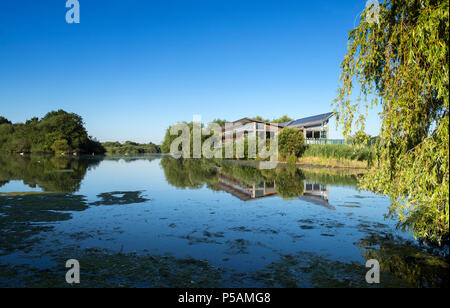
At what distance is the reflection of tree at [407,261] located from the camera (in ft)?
15.1

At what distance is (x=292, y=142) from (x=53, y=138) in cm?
6343

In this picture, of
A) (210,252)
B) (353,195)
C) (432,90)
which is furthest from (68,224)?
(353,195)

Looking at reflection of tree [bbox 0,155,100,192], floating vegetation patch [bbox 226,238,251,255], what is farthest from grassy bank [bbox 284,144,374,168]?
floating vegetation patch [bbox 226,238,251,255]

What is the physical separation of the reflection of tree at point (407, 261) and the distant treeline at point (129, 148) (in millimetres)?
95613

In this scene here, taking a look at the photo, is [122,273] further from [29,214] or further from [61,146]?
[61,146]

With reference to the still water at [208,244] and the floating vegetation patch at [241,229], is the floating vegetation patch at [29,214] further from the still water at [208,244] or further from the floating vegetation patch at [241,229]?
the floating vegetation patch at [241,229]

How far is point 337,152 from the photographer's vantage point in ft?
98.5

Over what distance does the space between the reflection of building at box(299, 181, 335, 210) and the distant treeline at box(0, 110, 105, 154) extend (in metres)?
69.3

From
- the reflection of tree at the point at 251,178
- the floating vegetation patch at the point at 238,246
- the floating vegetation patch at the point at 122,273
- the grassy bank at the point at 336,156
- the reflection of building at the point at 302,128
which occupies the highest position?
the reflection of building at the point at 302,128

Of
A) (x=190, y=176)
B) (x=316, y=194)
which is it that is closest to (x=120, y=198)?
(x=316, y=194)

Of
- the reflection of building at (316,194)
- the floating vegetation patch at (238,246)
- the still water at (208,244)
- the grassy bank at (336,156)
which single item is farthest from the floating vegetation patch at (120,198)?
the grassy bank at (336,156)
